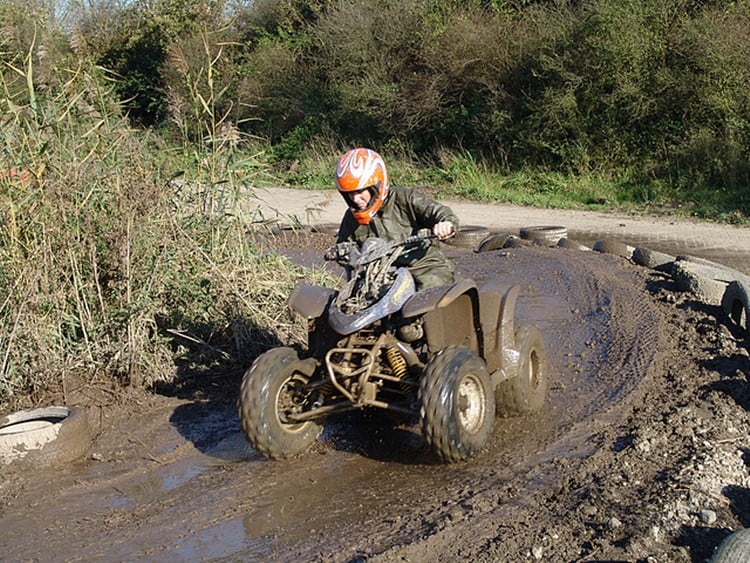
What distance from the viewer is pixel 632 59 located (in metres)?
20.2

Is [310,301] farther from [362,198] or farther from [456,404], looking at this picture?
[456,404]

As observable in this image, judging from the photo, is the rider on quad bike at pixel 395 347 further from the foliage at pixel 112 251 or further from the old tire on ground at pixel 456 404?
the foliage at pixel 112 251

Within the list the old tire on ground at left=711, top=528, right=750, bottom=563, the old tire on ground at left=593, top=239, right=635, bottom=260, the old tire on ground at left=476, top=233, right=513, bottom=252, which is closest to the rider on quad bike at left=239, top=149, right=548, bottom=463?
the old tire on ground at left=711, top=528, right=750, bottom=563

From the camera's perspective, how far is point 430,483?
18.0 feet

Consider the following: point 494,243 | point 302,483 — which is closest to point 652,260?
point 494,243

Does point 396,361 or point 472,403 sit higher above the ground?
point 396,361

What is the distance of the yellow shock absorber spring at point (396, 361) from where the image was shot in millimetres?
5809

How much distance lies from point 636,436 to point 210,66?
15.6 ft

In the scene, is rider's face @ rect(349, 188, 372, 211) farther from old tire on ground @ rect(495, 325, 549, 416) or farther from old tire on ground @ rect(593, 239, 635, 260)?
old tire on ground @ rect(593, 239, 635, 260)

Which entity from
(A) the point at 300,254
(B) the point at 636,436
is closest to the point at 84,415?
(B) the point at 636,436

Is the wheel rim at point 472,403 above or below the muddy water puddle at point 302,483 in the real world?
above

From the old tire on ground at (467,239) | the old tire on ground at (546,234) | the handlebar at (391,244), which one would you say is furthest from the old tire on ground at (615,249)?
the handlebar at (391,244)

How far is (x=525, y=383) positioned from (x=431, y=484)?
1.28 m

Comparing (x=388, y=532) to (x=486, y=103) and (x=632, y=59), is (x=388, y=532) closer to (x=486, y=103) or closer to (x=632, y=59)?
(x=632, y=59)
